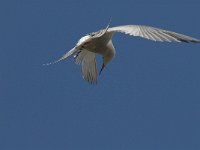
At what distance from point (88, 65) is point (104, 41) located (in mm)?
1146

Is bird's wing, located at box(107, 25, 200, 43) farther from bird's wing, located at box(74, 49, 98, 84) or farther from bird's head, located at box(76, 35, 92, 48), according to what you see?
bird's wing, located at box(74, 49, 98, 84)

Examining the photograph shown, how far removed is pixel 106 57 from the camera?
15.3ft

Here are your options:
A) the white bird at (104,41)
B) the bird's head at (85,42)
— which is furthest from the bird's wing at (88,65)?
the bird's head at (85,42)

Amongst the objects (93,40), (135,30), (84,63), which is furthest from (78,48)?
(84,63)

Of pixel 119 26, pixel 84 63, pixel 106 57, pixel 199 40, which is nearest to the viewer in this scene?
pixel 199 40

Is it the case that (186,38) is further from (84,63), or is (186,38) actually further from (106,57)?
(84,63)

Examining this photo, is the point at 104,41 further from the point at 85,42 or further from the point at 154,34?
the point at 154,34

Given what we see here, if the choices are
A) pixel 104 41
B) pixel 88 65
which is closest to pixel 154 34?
pixel 104 41

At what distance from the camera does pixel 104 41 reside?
4352 millimetres

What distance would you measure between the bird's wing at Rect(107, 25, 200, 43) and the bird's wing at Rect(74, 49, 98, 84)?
5.14 feet

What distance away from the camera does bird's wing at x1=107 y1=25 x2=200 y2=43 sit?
3.38 m

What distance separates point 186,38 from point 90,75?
2236mm

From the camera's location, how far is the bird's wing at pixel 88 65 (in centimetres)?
536

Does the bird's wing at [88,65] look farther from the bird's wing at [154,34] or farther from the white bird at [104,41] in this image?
the bird's wing at [154,34]
